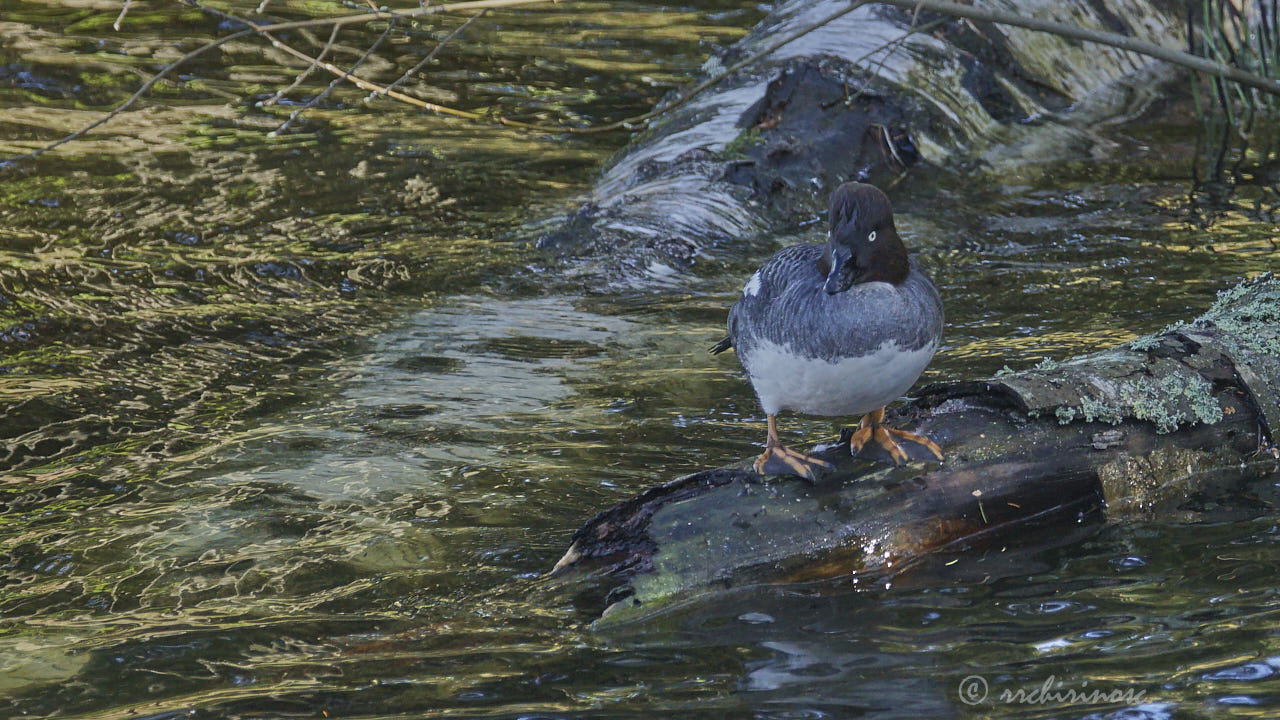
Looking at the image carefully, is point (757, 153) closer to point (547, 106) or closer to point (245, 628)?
point (547, 106)

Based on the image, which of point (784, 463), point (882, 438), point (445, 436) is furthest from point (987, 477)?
point (445, 436)

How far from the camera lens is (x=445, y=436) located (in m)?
5.67

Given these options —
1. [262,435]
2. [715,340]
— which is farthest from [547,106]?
[262,435]

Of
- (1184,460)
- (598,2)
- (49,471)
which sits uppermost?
(598,2)

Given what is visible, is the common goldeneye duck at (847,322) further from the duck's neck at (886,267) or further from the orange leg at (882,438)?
the orange leg at (882,438)

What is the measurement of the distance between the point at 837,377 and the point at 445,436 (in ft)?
7.72

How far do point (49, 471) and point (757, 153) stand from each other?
527 centimetres

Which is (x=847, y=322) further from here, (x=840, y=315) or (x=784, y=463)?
(x=784, y=463)

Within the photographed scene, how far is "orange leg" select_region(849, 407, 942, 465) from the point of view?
419 centimetres

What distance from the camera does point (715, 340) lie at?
6.81 m

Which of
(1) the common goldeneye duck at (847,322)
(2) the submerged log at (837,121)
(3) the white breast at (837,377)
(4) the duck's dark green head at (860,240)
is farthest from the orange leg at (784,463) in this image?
(2) the submerged log at (837,121)

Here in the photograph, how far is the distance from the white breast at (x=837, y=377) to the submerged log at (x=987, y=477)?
276 mm

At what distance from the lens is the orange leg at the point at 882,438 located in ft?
13.7

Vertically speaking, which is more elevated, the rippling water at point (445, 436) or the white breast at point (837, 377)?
the white breast at point (837, 377)
